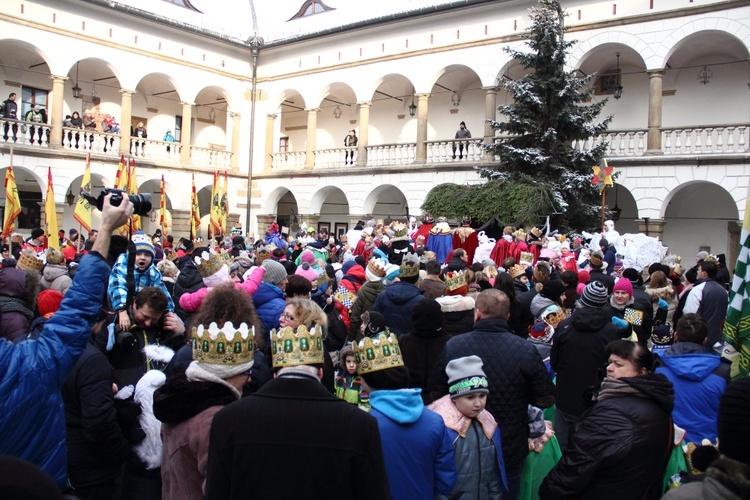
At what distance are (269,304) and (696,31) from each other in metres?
Answer: 19.0

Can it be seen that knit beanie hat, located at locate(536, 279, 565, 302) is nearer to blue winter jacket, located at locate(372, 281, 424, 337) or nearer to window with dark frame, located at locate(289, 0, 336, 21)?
blue winter jacket, located at locate(372, 281, 424, 337)

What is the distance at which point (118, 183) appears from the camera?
15859 mm

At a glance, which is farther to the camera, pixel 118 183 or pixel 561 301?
pixel 118 183

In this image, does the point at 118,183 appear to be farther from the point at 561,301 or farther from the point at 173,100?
the point at 173,100

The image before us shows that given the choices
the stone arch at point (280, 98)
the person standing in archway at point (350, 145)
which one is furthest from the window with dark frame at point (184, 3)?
the person standing in archway at point (350, 145)

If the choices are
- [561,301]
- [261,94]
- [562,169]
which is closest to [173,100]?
[261,94]

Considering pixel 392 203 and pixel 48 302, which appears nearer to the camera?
pixel 48 302

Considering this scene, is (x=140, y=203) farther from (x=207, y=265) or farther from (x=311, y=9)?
(x=311, y=9)

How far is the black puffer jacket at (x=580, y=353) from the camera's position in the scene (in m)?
5.29

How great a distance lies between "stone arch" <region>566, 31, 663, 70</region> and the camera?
66.7 feet

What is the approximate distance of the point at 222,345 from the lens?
117 inches

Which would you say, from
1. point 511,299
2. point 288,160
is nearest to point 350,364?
point 511,299

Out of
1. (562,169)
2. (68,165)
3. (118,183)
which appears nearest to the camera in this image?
(118,183)

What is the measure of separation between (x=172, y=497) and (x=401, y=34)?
81.7 feet
